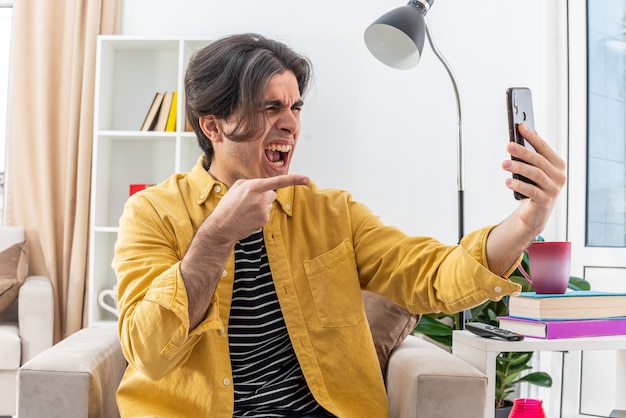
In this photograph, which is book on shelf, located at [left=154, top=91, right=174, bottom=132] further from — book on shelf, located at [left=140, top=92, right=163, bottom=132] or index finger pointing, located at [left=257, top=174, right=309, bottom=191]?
index finger pointing, located at [left=257, top=174, right=309, bottom=191]

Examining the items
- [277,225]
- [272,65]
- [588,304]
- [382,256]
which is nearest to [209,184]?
[277,225]

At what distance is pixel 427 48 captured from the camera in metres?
3.57

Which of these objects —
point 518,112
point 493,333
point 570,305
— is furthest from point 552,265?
point 518,112

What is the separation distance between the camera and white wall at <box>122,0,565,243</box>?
3.53m

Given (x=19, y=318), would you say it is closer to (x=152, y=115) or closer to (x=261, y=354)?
(x=152, y=115)

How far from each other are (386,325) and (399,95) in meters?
2.11

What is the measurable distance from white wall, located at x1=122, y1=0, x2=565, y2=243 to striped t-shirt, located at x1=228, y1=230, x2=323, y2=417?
2185 mm

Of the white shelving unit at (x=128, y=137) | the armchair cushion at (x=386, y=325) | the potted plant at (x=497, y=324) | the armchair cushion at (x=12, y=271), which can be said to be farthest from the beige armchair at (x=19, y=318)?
the armchair cushion at (x=386, y=325)

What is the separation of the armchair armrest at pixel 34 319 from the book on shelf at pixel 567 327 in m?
2.10

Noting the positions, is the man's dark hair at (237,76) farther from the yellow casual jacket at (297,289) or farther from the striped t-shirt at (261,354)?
the striped t-shirt at (261,354)

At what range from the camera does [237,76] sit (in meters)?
1.52

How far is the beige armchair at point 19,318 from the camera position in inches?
117

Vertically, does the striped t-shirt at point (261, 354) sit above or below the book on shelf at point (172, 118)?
below

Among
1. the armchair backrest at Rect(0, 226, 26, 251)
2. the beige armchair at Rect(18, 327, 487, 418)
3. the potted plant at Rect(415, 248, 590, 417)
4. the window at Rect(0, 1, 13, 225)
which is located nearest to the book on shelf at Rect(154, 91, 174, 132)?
the armchair backrest at Rect(0, 226, 26, 251)
